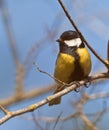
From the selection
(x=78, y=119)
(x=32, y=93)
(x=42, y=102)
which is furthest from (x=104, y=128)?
(x=42, y=102)

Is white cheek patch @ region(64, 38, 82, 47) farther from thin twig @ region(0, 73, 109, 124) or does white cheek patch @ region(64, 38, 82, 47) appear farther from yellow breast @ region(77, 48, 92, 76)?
thin twig @ region(0, 73, 109, 124)

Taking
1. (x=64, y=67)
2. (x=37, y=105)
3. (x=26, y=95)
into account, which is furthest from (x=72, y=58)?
(x=26, y=95)

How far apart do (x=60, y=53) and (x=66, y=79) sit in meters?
0.11

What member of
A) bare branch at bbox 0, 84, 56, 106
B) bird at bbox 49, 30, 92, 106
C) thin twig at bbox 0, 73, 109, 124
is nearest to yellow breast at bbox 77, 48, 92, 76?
bird at bbox 49, 30, 92, 106

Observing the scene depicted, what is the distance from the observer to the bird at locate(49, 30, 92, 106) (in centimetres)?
193

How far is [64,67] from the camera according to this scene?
1938 mm

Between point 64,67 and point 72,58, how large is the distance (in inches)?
1.9

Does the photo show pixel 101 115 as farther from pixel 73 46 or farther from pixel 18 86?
pixel 18 86

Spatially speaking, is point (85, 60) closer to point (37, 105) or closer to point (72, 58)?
point (72, 58)

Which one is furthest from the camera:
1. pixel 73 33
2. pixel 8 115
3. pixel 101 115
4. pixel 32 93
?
pixel 32 93

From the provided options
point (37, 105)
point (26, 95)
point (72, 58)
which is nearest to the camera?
point (37, 105)

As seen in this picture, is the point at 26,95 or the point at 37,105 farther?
the point at 26,95

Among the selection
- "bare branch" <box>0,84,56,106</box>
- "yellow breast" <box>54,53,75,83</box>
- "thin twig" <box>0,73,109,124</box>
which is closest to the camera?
"thin twig" <box>0,73,109,124</box>

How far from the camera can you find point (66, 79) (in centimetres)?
199
